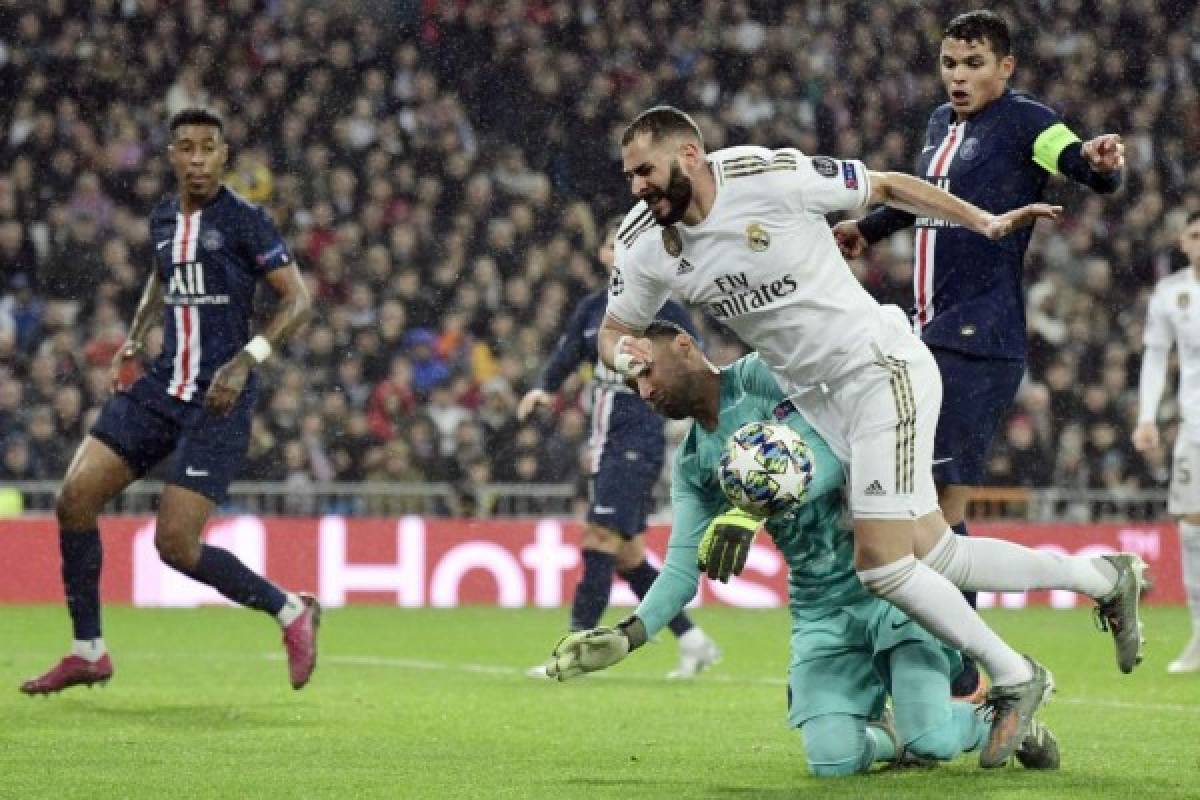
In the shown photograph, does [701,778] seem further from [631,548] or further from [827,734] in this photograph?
[631,548]

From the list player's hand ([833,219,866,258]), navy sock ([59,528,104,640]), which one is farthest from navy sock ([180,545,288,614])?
player's hand ([833,219,866,258])

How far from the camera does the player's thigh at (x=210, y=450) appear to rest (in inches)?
355

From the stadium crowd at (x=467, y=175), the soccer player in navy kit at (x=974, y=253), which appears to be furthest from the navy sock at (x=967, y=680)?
the stadium crowd at (x=467, y=175)

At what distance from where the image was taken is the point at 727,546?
5918mm

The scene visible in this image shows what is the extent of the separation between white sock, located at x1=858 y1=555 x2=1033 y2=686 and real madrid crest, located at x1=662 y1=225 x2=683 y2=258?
1045mm

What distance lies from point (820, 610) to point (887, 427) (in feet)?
2.01

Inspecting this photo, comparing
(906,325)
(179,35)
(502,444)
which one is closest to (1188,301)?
(906,325)

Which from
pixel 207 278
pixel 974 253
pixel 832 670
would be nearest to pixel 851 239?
pixel 974 253

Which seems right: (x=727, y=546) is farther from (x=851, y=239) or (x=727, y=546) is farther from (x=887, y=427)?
(x=851, y=239)

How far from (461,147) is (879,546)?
47.4 ft

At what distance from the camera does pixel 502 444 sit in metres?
17.5

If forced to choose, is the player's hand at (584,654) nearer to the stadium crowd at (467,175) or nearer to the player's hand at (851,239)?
the player's hand at (851,239)

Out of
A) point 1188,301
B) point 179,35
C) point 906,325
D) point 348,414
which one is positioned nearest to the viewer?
point 906,325

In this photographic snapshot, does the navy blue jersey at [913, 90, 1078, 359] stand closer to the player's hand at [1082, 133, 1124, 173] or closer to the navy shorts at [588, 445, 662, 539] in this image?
the player's hand at [1082, 133, 1124, 173]
